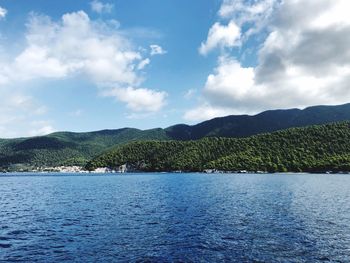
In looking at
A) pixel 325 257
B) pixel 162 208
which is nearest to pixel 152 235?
pixel 325 257

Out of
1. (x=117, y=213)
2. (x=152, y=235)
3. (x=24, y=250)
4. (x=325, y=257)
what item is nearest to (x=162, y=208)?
(x=117, y=213)

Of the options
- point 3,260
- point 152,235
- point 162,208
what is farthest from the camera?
point 162,208

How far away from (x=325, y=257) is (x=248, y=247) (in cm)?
862

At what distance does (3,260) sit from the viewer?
1425 inches

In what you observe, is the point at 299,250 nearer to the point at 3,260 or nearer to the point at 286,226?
the point at 286,226

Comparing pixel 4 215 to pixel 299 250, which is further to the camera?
pixel 4 215

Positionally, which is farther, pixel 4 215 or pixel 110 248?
pixel 4 215

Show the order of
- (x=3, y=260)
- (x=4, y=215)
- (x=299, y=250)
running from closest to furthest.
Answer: (x=3, y=260), (x=299, y=250), (x=4, y=215)

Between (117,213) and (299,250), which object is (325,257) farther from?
(117,213)

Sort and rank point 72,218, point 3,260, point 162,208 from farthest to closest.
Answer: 1. point 162,208
2. point 72,218
3. point 3,260

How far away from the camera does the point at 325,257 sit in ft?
122

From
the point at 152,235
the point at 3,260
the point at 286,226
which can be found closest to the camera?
the point at 3,260

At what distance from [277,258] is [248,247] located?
5.19 metres

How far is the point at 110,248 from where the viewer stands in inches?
1606
